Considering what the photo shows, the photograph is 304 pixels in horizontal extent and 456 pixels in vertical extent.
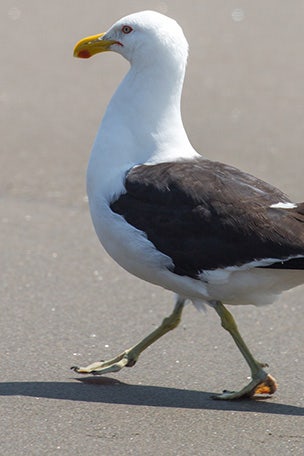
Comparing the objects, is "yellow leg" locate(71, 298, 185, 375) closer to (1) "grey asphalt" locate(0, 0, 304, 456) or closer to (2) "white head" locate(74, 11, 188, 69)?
(1) "grey asphalt" locate(0, 0, 304, 456)

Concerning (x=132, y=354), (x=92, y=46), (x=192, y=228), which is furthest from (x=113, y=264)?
(x=192, y=228)

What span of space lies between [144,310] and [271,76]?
14.2 ft

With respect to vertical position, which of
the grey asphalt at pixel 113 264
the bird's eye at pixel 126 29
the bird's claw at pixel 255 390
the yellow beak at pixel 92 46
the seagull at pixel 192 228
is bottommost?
the grey asphalt at pixel 113 264

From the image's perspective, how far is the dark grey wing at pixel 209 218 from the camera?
14.3ft

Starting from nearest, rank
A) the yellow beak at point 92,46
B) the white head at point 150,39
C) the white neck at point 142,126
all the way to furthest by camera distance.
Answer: the white neck at point 142,126
the white head at point 150,39
the yellow beak at point 92,46

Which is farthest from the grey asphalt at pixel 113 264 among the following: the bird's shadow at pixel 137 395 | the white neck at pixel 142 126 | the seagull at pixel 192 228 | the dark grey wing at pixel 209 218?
the white neck at pixel 142 126

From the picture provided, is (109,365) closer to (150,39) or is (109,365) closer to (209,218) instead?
(209,218)

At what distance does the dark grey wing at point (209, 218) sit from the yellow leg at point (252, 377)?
27cm

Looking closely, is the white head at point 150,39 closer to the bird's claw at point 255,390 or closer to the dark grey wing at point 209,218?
the dark grey wing at point 209,218

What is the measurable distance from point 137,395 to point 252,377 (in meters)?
0.45

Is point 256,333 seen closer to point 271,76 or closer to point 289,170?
point 289,170

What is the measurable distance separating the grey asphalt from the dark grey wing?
54 cm

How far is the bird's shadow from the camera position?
4.32 m

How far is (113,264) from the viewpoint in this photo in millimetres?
6098
